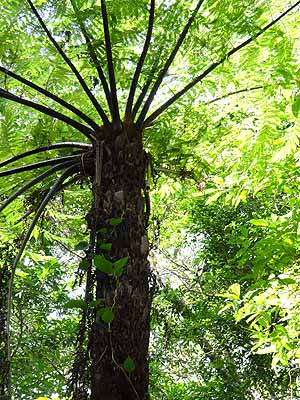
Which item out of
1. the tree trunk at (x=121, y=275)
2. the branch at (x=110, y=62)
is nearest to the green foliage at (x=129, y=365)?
the tree trunk at (x=121, y=275)

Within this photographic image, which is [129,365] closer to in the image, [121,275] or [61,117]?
[121,275]

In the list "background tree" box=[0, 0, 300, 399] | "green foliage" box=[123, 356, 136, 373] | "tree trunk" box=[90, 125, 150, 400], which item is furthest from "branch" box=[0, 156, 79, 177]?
"green foliage" box=[123, 356, 136, 373]

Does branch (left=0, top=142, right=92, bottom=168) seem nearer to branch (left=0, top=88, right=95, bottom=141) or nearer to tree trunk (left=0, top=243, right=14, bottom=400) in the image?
branch (left=0, top=88, right=95, bottom=141)

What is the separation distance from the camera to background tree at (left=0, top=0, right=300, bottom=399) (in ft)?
4.99

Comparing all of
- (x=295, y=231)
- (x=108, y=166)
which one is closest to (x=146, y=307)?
(x=108, y=166)

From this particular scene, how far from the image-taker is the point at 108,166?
1.82 m

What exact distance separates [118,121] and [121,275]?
596 mm

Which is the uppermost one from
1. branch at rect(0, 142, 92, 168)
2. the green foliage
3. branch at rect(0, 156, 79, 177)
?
branch at rect(0, 142, 92, 168)

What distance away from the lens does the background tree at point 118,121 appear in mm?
→ 1522

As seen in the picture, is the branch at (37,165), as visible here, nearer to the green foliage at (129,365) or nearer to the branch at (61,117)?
the branch at (61,117)

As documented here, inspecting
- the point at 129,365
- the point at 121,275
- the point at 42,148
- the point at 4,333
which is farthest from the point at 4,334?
the point at 42,148

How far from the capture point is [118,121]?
1.90 meters

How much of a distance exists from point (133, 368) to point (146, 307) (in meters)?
0.26

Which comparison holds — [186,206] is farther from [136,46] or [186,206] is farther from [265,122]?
[265,122]
